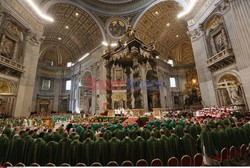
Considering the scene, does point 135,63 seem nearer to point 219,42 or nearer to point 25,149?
point 25,149

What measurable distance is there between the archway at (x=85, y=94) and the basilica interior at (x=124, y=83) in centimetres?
19

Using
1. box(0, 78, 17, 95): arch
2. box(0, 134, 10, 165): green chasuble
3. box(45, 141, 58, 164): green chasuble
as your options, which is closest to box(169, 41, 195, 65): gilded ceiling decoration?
box(0, 78, 17, 95): arch

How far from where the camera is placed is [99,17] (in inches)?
761

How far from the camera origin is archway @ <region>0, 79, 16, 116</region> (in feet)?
33.5

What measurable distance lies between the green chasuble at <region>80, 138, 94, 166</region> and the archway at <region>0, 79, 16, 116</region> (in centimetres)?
1169

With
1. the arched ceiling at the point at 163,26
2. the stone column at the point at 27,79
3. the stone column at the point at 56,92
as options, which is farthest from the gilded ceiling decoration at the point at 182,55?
the stone column at the point at 56,92

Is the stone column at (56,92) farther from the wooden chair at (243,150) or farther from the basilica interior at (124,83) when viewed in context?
the wooden chair at (243,150)

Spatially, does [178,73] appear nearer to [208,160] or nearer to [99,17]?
[99,17]

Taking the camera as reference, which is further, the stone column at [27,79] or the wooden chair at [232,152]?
the stone column at [27,79]

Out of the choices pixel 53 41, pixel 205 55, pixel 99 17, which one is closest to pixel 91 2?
pixel 99 17

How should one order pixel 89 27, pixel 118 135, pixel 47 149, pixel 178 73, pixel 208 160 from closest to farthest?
pixel 47 149
pixel 208 160
pixel 118 135
pixel 89 27
pixel 178 73

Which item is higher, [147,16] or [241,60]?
[147,16]

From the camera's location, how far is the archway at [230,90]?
348 inches

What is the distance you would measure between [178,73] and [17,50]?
87.7 feet
